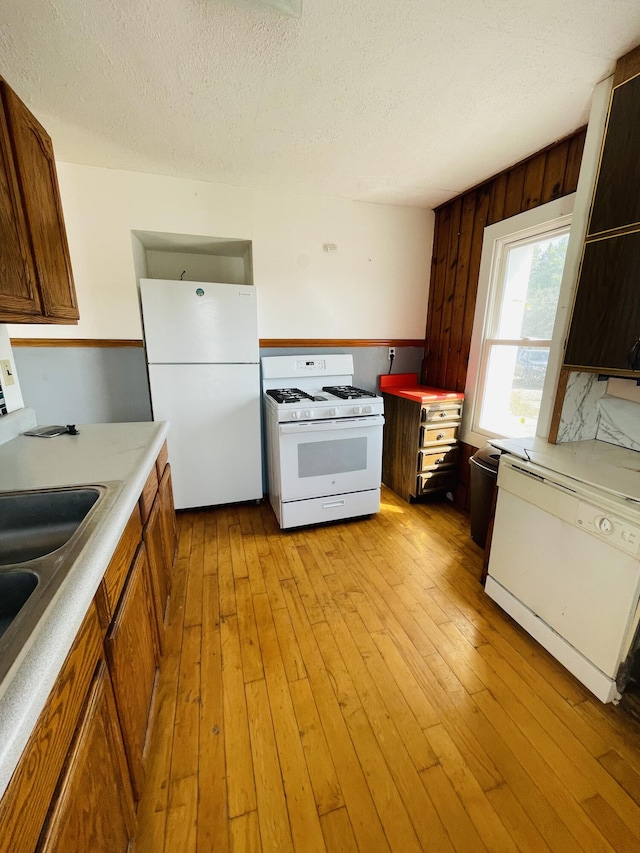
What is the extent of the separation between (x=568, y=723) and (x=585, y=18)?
2.49 metres

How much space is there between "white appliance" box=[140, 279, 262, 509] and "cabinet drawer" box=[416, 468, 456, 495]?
1294 mm

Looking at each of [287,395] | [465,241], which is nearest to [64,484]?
[287,395]

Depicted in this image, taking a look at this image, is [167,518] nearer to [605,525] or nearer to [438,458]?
[605,525]

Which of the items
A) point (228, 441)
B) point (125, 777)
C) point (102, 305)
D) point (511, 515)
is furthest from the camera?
point (228, 441)

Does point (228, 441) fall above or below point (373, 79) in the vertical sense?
below

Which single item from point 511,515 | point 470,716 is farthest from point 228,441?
point 470,716

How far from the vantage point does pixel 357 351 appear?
309 centimetres

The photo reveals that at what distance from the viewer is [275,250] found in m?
2.70

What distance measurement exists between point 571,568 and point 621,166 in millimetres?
1631

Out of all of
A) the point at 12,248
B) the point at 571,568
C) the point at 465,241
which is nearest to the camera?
the point at 12,248

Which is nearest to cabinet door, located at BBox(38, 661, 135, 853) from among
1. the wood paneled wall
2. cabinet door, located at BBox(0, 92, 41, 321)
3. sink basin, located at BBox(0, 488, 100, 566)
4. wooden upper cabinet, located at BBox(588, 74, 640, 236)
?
sink basin, located at BBox(0, 488, 100, 566)

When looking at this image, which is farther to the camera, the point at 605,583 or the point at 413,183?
the point at 413,183

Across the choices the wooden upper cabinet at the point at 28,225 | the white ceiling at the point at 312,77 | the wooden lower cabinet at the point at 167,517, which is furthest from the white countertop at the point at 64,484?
the white ceiling at the point at 312,77

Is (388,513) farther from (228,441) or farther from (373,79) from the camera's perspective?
(373,79)
